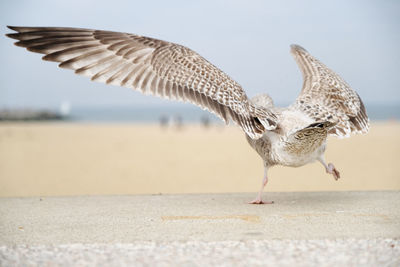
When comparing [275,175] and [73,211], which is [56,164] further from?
[73,211]

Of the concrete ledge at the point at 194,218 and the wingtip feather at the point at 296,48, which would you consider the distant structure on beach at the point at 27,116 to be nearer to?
the wingtip feather at the point at 296,48

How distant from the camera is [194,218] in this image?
550 centimetres

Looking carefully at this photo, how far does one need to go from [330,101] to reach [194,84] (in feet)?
6.33

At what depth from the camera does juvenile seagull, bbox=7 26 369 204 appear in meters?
6.01

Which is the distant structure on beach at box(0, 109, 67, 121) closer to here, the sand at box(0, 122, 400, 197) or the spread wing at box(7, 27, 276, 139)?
the sand at box(0, 122, 400, 197)

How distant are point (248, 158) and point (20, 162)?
777 centimetres

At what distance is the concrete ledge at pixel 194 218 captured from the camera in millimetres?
4707

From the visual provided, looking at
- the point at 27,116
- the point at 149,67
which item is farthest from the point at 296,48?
the point at 27,116

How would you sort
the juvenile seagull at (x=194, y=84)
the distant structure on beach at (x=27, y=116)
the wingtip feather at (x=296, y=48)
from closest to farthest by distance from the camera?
the juvenile seagull at (x=194, y=84) → the wingtip feather at (x=296, y=48) → the distant structure on beach at (x=27, y=116)

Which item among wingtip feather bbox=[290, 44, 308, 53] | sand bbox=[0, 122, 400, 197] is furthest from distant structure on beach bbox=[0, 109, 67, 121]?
wingtip feather bbox=[290, 44, 308, 53]

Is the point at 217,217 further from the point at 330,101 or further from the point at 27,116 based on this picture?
the point at 27,116

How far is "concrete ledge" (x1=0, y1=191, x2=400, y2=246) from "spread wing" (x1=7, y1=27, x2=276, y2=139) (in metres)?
1.08

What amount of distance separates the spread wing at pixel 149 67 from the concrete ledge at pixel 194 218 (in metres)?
1.08

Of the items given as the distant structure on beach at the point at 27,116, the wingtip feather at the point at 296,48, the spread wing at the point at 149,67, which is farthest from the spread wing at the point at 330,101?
the distant structure on beach at the point at 27,116
